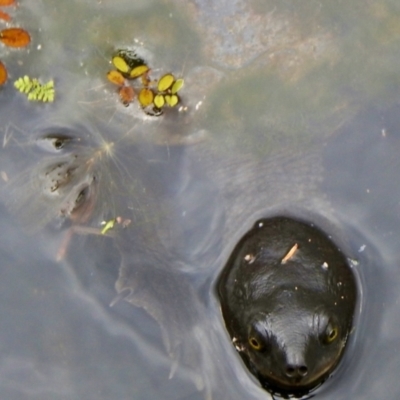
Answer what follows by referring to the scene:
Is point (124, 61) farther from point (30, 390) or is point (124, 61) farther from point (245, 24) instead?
point (30, 390)

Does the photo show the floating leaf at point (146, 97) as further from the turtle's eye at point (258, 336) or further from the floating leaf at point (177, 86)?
the turtle's eye at point (258, 336)

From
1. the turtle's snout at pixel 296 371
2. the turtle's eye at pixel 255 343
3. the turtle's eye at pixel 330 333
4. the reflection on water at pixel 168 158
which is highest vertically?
the reflection on water at pixel 168 158

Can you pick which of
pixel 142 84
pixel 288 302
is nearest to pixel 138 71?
pixel 142 84

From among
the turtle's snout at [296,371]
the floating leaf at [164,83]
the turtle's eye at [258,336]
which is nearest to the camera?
the turtle's snout at [296,371]

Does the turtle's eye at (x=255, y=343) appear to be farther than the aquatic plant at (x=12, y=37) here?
No

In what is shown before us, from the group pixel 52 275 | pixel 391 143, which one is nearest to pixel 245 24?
pixel 391 143

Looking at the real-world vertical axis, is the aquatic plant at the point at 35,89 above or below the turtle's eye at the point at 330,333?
above

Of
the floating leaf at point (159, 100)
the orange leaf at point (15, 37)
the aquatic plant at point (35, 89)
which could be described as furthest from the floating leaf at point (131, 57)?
the orange leaf at point (15, 37)
